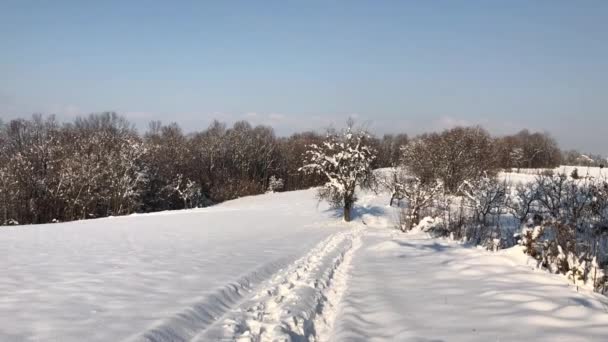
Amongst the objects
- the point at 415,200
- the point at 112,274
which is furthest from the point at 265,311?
the point at 415,200

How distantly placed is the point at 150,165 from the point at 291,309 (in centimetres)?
5028

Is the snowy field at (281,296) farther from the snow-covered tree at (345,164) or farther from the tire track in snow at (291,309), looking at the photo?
the snow-covered tree at (345,164)

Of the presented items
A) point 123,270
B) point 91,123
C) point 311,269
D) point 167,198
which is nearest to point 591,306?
point 311,269

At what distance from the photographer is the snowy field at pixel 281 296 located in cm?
569

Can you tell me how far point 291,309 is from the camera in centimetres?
732

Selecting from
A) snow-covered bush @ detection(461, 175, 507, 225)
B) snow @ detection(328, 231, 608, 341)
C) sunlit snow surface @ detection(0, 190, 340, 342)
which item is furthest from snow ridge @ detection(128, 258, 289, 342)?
snow-covered bush @ detection(461, 175, 507, 225)

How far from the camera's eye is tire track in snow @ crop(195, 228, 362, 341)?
621cm

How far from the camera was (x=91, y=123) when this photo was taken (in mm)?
82188

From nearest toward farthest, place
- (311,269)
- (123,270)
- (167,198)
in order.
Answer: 1. (123,270)
2. (311,269)
3. (167,198)

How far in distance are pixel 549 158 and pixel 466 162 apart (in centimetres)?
5105

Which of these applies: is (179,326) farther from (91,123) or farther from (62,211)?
(91,123)

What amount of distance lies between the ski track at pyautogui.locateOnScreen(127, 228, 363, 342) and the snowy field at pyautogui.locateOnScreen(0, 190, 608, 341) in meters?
0.03

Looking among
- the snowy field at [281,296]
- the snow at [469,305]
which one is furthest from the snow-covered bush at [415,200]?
the snow at [469,305]

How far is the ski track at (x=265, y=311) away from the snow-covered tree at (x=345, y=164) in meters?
19.0
